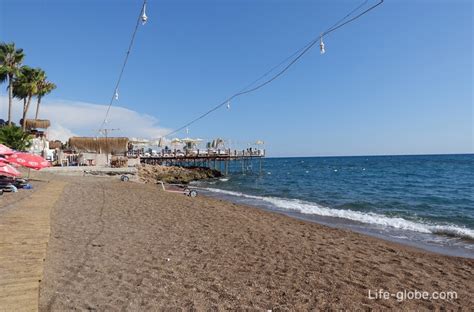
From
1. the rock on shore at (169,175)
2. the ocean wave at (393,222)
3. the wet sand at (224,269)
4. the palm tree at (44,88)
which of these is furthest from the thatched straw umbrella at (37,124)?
the wet sand at (224,269)

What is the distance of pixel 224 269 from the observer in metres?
5.82

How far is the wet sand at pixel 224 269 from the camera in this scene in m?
4.49

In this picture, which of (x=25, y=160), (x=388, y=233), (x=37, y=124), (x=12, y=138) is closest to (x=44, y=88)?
(x=37, y=124)

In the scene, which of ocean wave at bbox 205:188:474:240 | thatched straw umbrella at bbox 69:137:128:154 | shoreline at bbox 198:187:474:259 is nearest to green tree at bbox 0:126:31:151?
thatched straw umbrella at bbox 69:137:128:154

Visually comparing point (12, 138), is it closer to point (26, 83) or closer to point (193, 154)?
point (26, 83)

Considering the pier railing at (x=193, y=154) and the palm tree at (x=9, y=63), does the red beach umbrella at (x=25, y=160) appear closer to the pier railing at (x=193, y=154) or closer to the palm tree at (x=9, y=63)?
the palm tree at (x=9, y=63)

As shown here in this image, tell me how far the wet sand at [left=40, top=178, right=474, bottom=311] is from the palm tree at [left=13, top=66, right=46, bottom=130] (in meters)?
36.3

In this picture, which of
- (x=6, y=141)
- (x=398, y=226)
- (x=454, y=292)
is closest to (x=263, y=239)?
(x=454, y=292)

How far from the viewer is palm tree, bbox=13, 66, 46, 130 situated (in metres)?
38.9

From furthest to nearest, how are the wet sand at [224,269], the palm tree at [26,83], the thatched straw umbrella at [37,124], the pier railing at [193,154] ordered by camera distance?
1. the pier railing at [193,154]
2. the thatched straw umbrella at [37,124]
3. the palm tree at [26,83]
4. the wet sand at [224,269]

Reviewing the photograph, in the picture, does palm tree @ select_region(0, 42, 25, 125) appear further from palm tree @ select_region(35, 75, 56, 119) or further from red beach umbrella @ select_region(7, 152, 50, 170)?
red beach umbrella @ select_region(7, 152, 50, 170)

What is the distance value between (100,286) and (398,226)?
36.6 ft

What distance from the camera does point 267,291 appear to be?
193 inches

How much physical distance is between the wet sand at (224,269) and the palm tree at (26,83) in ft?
119
